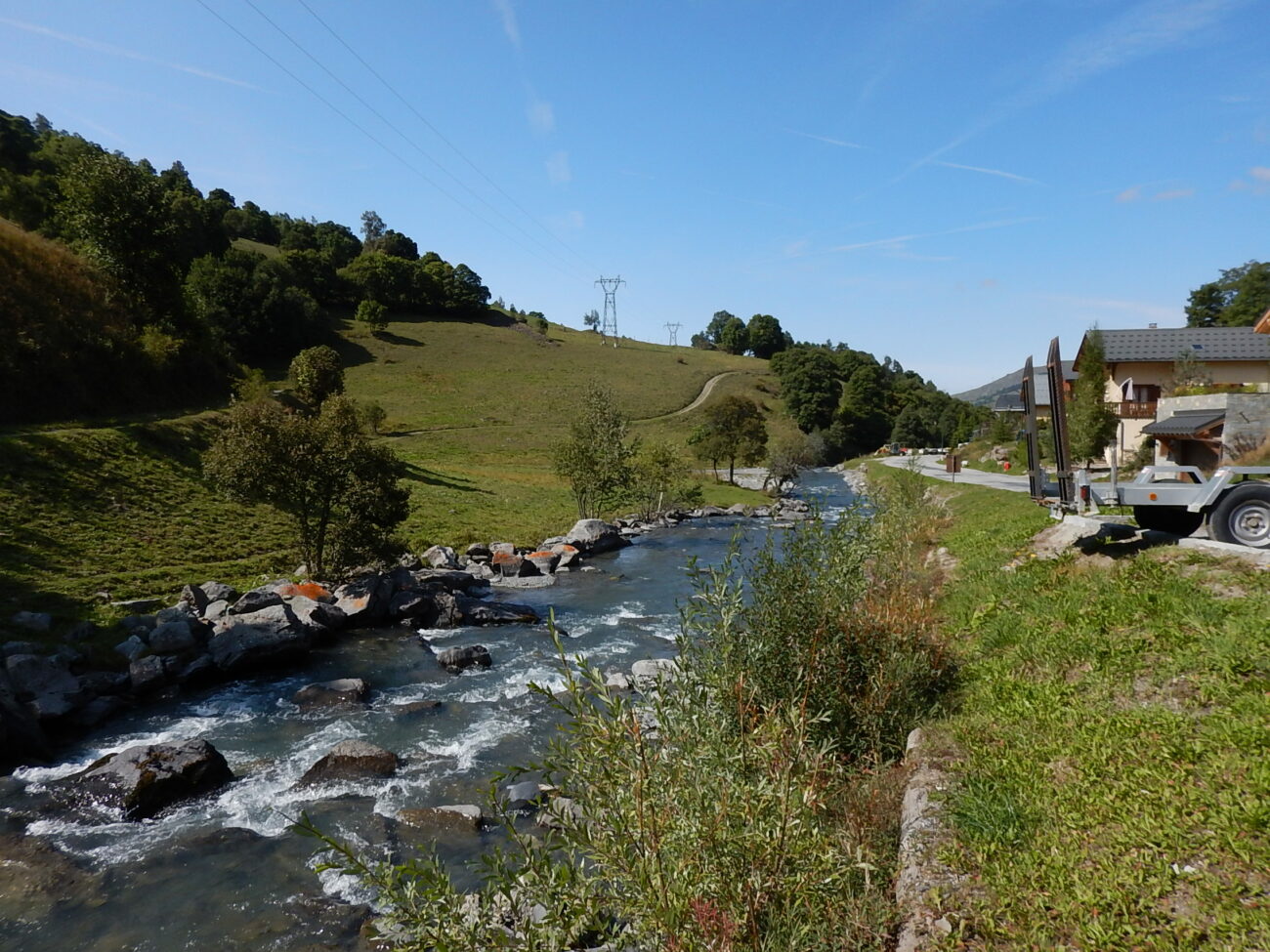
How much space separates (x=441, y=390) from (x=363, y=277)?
150 ft

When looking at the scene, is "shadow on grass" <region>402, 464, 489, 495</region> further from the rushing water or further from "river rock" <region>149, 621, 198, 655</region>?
"river rock" <region>149, 621, 198, 655</region>

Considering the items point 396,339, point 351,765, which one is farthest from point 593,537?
point 396,339

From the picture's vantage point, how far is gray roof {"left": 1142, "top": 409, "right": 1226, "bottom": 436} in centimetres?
2963

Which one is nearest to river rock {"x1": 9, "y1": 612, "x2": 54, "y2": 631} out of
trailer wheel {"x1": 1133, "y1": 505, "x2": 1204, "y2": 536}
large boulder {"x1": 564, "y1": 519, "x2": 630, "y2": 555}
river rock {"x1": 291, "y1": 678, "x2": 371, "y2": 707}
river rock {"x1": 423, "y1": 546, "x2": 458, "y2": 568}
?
river rock {"x1": 291, "y1": 678, "x2": 371, "y2": 707}

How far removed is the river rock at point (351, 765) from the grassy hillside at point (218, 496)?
427 inches

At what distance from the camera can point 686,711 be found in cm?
590

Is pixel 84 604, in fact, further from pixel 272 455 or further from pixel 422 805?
pixel 422 805

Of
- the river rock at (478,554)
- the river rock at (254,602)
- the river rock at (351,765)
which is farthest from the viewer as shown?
the river rock at (478,554)

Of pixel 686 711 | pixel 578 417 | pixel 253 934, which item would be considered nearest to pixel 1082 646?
pixel 686 711

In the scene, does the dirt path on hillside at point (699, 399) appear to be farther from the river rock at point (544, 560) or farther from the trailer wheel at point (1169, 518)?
the trailer wheel at point (1169, 518)

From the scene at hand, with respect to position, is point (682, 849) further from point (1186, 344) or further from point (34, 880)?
point (1186, 344)

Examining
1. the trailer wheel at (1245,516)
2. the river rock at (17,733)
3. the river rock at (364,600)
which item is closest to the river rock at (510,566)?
the river rock at (364,600)

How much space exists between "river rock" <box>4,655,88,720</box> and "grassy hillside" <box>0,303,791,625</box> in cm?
358

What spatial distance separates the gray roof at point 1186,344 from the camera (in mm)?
46781
